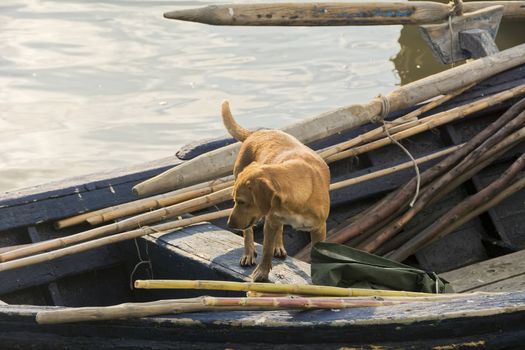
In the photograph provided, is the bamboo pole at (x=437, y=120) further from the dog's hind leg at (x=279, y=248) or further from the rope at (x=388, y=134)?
the dog's hind leg at (x=279, y=248)

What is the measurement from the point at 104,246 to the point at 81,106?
742cm

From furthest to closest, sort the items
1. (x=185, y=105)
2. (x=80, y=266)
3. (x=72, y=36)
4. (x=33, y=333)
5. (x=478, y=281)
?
(x=72, y=36)
(x=185, y=105)
(x=478, y=281)
(x=80, y=266)
(x=33, y=333)

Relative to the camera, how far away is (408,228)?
6684 mm

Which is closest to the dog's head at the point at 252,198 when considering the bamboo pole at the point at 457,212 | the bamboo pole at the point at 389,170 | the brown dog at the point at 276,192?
the brown dog at the point at 276,192

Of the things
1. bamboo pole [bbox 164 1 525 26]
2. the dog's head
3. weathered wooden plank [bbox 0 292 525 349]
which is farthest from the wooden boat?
bamboo pole [bbox 164 1 525 26]

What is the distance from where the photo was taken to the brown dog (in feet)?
14.3

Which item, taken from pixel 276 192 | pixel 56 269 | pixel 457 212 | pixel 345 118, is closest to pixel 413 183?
pixel 457 212

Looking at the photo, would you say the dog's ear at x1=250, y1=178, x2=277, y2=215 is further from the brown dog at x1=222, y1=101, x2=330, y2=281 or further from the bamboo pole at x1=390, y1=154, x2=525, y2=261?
the bamboo pole at x1=390, y1=154, x2=525, y2=261

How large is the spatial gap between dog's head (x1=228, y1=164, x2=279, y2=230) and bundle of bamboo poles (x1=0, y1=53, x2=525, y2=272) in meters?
1.05

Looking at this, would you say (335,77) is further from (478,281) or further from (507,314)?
(507,314)

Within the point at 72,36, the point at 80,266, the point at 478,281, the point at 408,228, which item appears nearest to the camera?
the point at 80,266

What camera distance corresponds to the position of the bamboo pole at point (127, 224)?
205 inches

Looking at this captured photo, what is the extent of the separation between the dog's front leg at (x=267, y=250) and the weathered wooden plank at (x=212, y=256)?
0.20 feet

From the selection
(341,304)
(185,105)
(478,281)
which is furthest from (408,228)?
(185,105)
